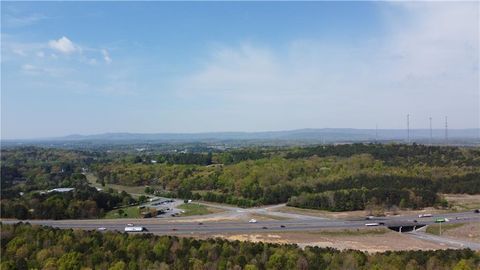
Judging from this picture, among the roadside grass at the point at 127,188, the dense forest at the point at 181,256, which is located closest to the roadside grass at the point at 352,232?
the dense forest at the point at 181,256

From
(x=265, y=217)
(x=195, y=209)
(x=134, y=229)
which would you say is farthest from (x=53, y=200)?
(x=265, y=217)

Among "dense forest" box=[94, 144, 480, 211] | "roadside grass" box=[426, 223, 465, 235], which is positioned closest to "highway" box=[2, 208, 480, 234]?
"roadside grass" box=[426, 223, 465, 235]

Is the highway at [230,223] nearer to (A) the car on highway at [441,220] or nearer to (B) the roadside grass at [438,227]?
(A) the car on highway at [441,220]

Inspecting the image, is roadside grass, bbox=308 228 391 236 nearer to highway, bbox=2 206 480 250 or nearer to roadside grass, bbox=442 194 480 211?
highway, bbox=2 206 480 250

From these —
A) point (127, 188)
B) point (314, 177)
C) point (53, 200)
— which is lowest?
point (127, 188)

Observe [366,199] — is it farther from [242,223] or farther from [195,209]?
[195,209]
